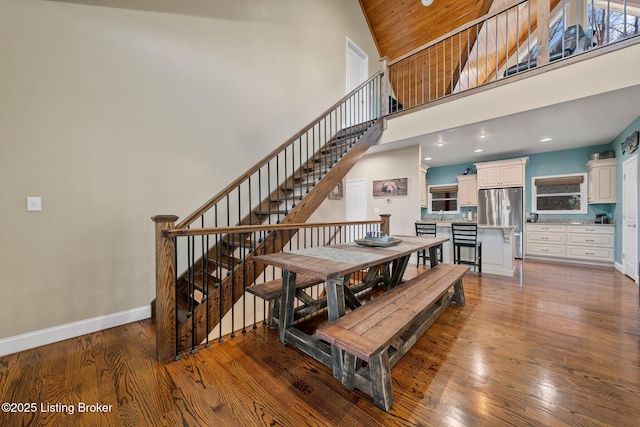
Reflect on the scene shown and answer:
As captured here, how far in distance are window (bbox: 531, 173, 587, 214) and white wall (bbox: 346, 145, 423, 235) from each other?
125 inches

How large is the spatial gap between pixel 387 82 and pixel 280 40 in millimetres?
2129

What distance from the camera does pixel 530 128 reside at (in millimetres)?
4051

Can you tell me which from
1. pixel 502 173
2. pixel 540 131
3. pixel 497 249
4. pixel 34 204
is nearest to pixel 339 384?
pixel 34 204

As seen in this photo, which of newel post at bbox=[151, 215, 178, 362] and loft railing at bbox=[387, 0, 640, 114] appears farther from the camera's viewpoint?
loft railing at bbox=[387, 0, 640, 114]

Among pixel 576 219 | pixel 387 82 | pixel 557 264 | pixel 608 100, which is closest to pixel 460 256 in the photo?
pixel 557 264

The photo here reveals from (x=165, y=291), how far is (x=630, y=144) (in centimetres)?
643

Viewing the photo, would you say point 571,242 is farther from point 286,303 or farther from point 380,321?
point 286,303

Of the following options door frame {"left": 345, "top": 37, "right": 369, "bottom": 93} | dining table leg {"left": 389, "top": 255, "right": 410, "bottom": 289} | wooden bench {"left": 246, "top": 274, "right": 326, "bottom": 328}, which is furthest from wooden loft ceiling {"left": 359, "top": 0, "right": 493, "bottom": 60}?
wooden bench {"left": 246, "top": 274, "right": 326, "bottom": 328}

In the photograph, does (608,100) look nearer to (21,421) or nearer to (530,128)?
(530,128)

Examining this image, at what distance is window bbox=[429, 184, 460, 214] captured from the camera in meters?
6.86

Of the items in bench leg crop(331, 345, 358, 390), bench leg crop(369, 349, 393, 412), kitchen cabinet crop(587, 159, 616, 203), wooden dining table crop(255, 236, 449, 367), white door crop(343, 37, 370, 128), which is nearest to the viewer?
bench leg crop(369, 349, 393, 412)

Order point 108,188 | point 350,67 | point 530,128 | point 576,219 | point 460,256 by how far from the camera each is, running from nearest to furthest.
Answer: point 108,188 → point 530,128 → point 460,256 → point 576,219 → point 350,67

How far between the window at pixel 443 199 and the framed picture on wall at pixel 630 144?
3.04 meters

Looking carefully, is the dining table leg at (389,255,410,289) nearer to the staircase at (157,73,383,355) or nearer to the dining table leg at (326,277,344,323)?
the staircase at (157,73,383,355)
